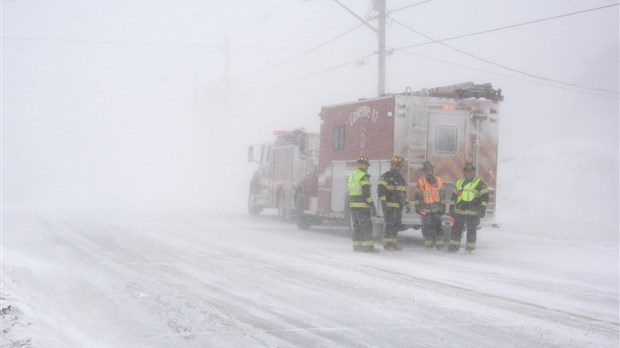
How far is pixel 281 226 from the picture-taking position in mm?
20719

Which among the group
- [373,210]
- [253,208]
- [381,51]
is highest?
[381,51]

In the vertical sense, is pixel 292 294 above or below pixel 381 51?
below

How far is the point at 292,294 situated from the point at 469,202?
19.7 ft

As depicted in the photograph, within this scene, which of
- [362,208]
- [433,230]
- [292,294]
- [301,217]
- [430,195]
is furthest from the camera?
[301,217]

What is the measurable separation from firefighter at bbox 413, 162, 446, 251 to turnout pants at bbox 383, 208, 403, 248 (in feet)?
2.17

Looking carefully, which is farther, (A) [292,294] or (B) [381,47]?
(B) [381,47]

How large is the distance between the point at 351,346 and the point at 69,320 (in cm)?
268

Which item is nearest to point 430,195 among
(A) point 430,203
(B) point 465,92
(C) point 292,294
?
(A) point 430,203

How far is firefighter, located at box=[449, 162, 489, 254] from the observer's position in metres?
13.6

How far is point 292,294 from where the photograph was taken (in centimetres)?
859

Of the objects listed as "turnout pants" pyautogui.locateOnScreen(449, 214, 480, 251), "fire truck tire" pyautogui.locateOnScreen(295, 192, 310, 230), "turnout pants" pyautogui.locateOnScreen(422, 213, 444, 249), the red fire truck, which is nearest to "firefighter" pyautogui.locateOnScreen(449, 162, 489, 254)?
"turnout pants" pyautogui.locateOnScreen(449, 214, 480, 251)

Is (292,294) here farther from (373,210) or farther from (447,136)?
(447,136)

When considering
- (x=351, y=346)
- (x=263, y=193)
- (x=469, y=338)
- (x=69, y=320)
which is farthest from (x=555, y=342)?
(x=263, y=193)

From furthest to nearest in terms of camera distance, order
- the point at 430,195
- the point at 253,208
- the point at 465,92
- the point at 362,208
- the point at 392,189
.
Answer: the point at 253,208, the point at 465,92, the point at 430,195, the point at 392,189, the point at 362,208
